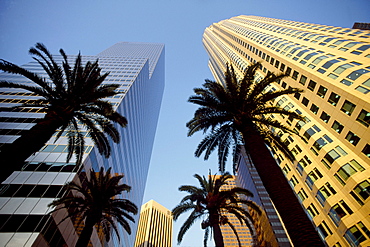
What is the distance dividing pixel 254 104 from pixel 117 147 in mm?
28518

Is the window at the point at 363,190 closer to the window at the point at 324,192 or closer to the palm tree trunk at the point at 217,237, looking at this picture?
the window at the point at 324,192

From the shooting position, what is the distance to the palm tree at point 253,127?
6.50 meters

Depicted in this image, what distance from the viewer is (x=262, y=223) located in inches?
2672

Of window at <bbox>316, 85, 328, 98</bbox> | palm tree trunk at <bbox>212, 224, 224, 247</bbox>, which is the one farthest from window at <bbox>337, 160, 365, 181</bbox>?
palm tree trunk at <bbox>212, 224, 224, 247</bbox>

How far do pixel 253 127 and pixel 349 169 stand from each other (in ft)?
55.6

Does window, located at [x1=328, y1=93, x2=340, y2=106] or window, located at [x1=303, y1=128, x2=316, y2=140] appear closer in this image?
window, located at [x1=328, y1=93, x2=340, y2=106]

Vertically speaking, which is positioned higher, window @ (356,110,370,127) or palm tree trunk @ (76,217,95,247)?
window @ (356,110,370,127)

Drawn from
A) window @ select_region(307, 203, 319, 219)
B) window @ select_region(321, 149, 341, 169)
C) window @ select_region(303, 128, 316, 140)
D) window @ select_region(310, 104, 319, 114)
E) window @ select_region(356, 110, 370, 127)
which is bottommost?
window @ select_region(307, 203, 319, 219)

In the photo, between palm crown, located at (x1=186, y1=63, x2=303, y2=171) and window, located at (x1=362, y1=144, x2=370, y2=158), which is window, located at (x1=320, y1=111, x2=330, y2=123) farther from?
palm crown, located at (x1=186, y1=63, x2=303, y2=171)

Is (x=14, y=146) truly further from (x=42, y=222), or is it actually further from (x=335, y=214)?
(x=335, y=214)

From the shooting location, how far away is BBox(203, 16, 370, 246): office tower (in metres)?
18.1

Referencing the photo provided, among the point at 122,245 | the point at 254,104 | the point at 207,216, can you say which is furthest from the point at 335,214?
the point at 122,245

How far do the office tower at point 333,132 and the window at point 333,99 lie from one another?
12cm

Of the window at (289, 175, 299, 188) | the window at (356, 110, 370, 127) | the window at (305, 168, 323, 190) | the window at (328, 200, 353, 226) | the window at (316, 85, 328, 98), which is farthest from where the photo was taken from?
the window at (289, 175, 299, 188)
